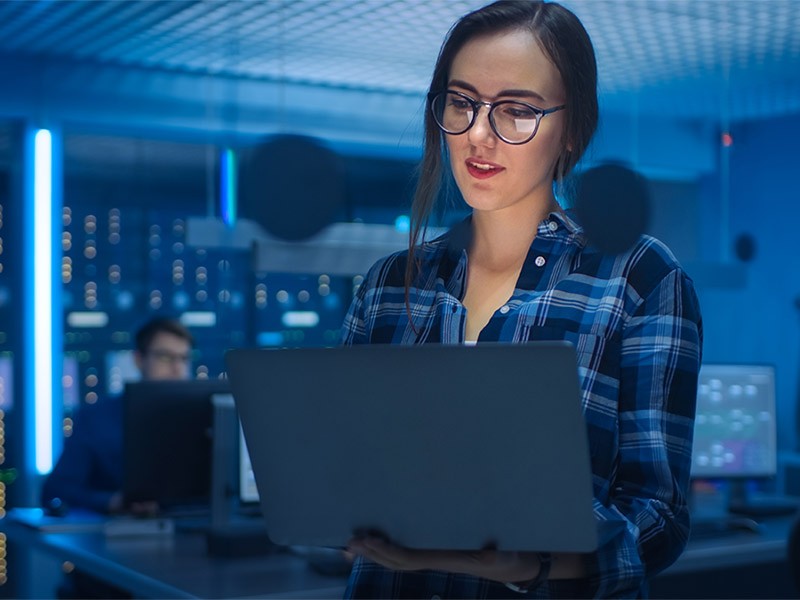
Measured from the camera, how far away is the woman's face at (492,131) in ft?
3.94

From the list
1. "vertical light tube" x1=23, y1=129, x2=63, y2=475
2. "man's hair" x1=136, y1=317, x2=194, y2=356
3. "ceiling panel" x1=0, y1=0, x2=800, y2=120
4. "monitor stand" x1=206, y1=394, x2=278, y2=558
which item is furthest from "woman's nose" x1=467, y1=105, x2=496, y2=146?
"vertical light tube" x1=23, y1=129, x2=63, y2=475

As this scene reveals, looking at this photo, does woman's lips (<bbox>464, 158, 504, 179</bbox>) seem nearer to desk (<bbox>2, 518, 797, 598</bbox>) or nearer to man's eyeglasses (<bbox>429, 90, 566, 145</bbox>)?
man's eyeglasses (<bbox>429, 90, 566, 145</bbox>)

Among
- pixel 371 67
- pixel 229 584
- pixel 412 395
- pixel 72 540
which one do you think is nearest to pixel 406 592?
pixel 412 395

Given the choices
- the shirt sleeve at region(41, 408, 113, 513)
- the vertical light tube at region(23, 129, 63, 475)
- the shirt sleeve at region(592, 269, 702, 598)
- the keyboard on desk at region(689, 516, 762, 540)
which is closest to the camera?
the shirt sleeve at region(592, 269, 702, 598)

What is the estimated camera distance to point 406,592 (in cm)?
122

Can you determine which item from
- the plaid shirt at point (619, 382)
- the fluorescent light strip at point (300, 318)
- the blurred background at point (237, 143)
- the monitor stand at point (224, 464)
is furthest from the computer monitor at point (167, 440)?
the fluorescent light strip at point (300, 318)

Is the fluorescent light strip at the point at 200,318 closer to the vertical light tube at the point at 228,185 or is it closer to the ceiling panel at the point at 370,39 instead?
the vertical light tube at the point at 228,185

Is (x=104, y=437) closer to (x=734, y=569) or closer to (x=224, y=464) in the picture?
(x=224, y=464)

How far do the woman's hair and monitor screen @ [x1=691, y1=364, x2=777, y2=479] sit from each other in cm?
264

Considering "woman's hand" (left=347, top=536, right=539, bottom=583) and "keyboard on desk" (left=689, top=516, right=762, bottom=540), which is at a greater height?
"woman's hand" (left=347, top=536, right=539, bottom=583)

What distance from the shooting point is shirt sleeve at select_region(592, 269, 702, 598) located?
1129 mm

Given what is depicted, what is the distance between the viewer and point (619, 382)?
3.84 feet

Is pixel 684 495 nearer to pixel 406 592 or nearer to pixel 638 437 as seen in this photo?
Result: pixel 638 437

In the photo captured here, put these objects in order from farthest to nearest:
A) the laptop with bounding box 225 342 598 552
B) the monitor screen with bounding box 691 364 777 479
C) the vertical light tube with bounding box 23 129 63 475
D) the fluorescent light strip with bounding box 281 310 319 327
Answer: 1. the fluorescent light strip with bounding box 281 310 319 327
2. the vertical light tube with bounding box 23 129 63 475
3. the monitor screen with bounding box 691 364 777 479
4. the laptop with bounding box 225 342 598 552
